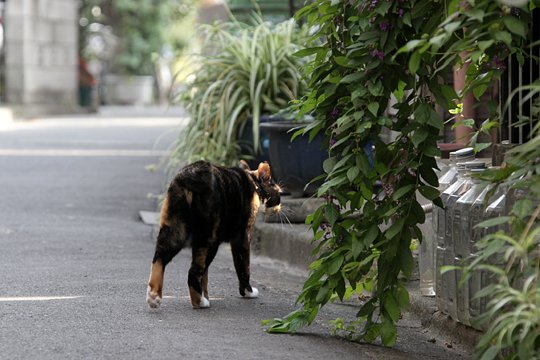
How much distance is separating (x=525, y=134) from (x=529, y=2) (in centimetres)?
137

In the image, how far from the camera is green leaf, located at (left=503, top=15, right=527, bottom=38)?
397cm

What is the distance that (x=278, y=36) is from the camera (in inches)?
430

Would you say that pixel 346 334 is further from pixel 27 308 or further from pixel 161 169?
pixel 161 169

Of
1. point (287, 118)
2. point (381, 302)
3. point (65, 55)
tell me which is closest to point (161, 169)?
point (287, 118)

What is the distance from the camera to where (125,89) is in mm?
45719

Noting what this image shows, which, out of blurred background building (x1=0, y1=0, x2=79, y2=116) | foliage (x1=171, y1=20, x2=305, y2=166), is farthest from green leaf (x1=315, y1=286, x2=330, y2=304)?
blurred background building (x1=0, y1=0, x2=79, y2=116)

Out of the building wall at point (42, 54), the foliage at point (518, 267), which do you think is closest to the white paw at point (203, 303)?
the foliage at point (518, 267)

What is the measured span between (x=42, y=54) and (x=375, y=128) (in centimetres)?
2601

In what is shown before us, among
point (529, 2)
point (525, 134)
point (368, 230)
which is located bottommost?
point (368, 230)

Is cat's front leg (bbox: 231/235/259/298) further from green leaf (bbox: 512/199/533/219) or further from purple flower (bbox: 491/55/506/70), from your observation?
green leaf (bbox: 512/199/533/219)

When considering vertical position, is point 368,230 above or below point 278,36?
below

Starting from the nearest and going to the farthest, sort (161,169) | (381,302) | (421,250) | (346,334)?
1. (381,302)
2. (346,334)
3. (421,250)
4. (161,169)

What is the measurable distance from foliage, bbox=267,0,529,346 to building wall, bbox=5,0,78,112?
24.8 meters

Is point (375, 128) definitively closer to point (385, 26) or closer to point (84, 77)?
point (385, 26)
